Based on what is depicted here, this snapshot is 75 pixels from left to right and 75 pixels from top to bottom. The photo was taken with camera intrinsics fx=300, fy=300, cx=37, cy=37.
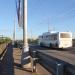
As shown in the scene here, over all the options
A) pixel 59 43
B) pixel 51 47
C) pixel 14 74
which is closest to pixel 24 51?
pixel 14 74

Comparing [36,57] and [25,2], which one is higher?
[25,2]

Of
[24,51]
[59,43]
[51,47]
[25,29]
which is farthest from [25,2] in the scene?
[51,47]

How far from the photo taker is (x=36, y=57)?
1387 cm

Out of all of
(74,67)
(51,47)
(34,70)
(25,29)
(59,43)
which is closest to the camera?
(74,67)

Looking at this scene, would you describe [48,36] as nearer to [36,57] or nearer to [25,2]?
[25,2]

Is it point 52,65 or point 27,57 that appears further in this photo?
point 27,57

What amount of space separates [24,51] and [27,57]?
3.53ft

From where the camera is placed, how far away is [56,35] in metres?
47.2

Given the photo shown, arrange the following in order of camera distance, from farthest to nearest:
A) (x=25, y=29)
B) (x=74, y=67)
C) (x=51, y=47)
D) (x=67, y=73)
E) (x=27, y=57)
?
(x=51, y=47), (x=25, y=29), (x=27, y=57), (x=67, y=73), (x=74, y=67)

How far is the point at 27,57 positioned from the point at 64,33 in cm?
3069

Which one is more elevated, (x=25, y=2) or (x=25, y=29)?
(x=25, y=2)

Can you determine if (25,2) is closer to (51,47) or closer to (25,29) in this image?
(25,29)

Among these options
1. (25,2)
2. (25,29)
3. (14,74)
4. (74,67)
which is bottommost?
(14,74)

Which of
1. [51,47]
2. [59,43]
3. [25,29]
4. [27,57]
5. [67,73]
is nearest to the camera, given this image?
[67,73]
